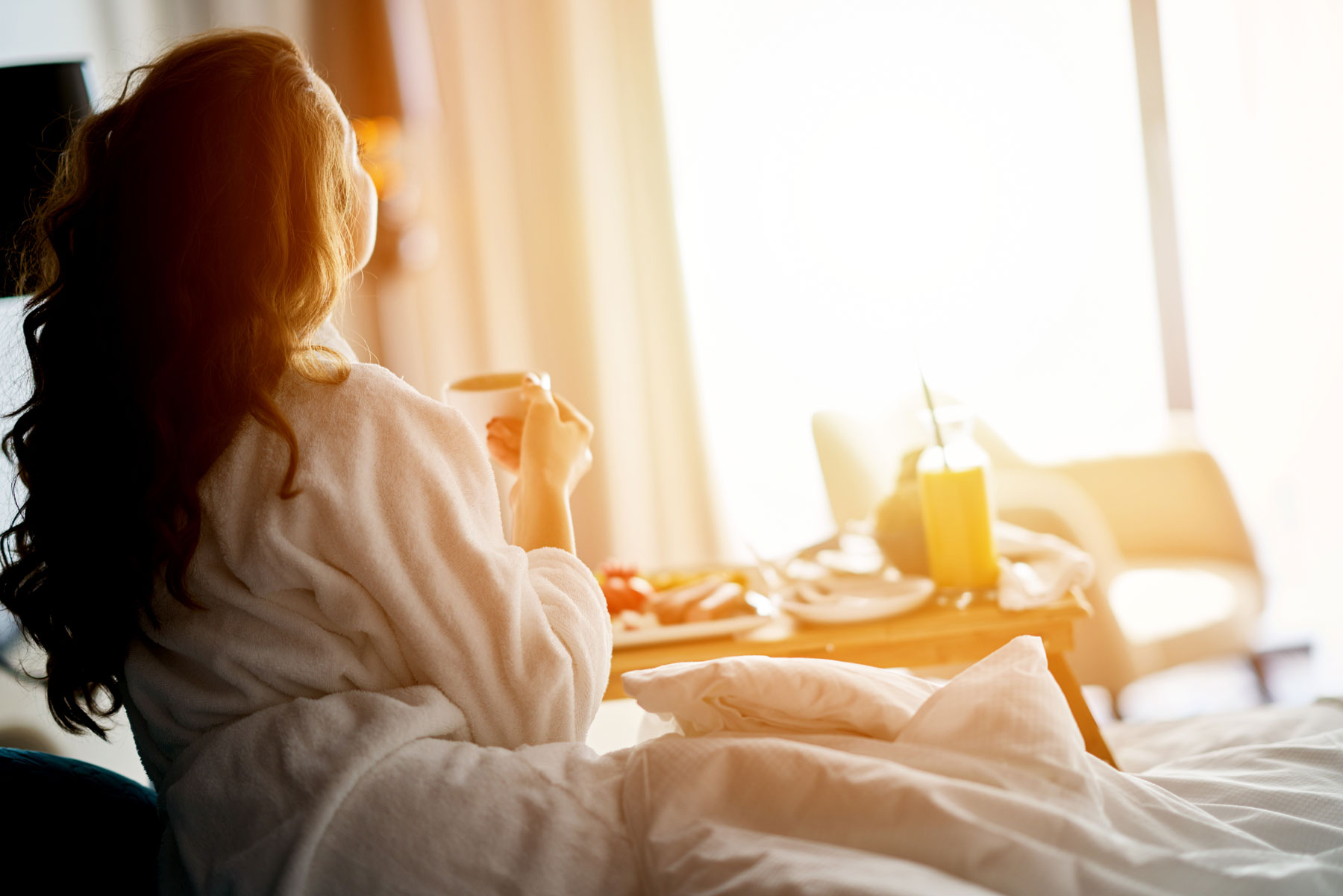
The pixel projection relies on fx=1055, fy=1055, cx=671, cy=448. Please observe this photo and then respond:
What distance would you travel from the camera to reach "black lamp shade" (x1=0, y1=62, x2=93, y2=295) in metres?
1.26

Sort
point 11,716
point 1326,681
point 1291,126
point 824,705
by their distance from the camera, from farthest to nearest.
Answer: point 1291,126 → point 1326,681 → point 11,716 → point 824,705

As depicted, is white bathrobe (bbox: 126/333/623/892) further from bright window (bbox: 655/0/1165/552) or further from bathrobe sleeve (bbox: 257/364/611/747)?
bright window (bbox: 655/0/1165/552)

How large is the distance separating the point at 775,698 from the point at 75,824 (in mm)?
665

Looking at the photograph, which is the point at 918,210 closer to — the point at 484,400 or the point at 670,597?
the point at 670,597

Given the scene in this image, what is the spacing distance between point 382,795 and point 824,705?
38 centimetres

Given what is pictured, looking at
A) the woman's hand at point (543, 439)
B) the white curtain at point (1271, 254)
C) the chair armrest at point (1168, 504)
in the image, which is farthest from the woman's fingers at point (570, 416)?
the white curtain at point (1271, 254)

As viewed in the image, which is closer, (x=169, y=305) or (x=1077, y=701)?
(x=169, y=305)

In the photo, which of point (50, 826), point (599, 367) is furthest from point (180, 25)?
point (50, 826)

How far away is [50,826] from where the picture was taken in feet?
3.16

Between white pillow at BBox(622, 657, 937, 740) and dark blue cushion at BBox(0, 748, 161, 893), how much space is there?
0.51 m

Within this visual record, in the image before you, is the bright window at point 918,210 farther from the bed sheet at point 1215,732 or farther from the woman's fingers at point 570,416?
the woman's fingers at point 570,416

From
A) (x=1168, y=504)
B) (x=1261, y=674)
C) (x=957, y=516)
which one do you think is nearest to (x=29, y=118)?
(x=957, y=516)

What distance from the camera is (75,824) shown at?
3.23ft

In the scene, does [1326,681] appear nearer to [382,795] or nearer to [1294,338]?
[1294,338]
